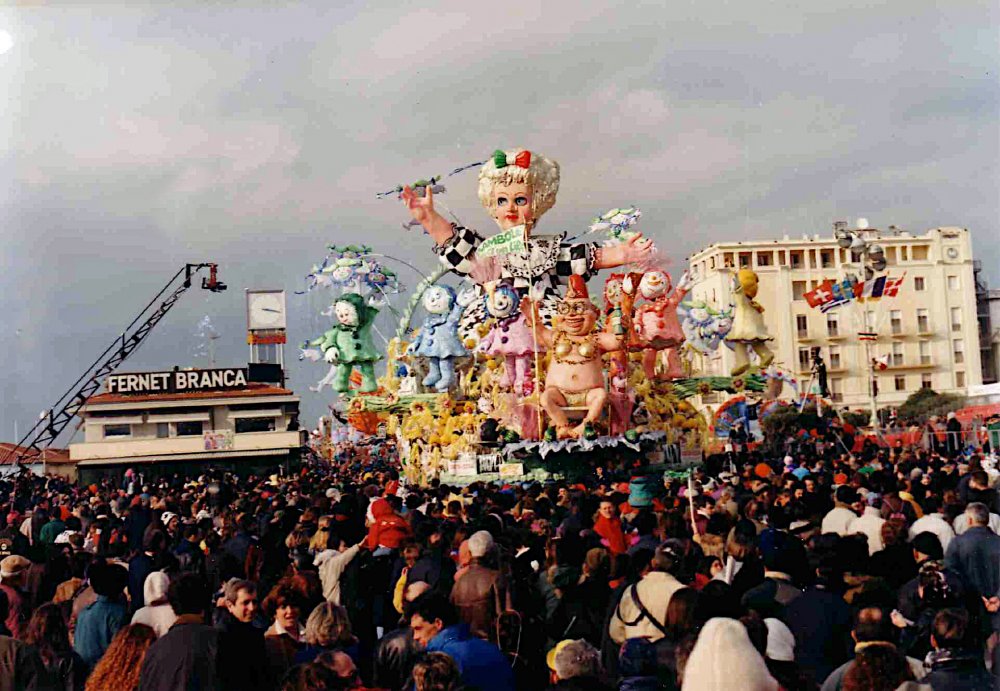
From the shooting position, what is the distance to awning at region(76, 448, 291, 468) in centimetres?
5328

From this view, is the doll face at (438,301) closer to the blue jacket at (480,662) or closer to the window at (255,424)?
the window at (255,424)

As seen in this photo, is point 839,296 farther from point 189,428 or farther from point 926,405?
point 189,428

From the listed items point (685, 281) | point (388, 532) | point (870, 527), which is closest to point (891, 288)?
point (685, 281)

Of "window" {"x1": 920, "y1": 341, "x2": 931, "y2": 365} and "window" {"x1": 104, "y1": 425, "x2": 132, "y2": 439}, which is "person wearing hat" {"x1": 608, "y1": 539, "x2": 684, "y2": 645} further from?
"window" {"x1": 920, "y1": 341, "x2": 931, "y2": 365}

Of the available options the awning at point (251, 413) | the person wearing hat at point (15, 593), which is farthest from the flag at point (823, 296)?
the person wearing hat at point (15, 593)

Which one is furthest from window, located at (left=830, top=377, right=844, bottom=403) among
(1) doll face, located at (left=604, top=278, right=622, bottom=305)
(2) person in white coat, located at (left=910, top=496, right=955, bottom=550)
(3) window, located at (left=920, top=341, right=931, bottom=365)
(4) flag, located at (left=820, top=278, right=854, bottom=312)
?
(2) person in white coat, located at (left=910, top=496, right=955, bottom=550)

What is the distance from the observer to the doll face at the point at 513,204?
100ft

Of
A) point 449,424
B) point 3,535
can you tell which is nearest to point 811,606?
point 3,535

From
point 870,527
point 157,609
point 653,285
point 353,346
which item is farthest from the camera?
point 353,346

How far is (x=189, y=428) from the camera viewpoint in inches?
2206

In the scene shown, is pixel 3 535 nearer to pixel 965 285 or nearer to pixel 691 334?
pixel 691 334

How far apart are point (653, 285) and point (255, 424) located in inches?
1199

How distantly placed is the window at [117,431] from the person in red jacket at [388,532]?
46.9 metres

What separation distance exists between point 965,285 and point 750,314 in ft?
120
